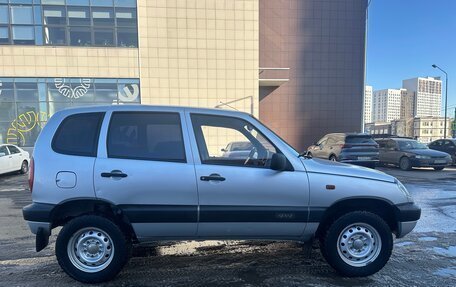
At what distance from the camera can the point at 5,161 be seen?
13.0 metres

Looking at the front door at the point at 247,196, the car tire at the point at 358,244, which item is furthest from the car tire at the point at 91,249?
the car tire at the point at 358,244

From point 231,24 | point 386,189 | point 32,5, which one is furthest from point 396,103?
point 386,189

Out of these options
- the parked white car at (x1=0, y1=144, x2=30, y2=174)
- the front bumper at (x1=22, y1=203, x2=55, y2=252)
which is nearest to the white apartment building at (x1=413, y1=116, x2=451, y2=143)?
the parked white car at (x1=0, y1=144, x2=30, y2=174)

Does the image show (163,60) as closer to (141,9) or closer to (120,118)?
(141,9)

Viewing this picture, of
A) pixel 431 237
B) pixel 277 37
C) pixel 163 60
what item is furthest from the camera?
pixel 277 37

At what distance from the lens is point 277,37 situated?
26.3 m

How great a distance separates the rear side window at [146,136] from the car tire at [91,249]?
2.70 feet

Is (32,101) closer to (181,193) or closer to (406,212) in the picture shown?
(181,193)

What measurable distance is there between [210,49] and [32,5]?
11.5 m

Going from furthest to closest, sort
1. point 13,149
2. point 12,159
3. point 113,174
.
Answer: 1. point 13,149
2. point 12,159
3. point 113,174

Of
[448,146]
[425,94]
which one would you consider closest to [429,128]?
[425,94]

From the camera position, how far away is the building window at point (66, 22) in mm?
20297

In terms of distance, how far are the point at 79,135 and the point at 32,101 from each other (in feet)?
66.8

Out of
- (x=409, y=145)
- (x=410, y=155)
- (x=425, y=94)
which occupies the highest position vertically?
(x=425, y=94)
